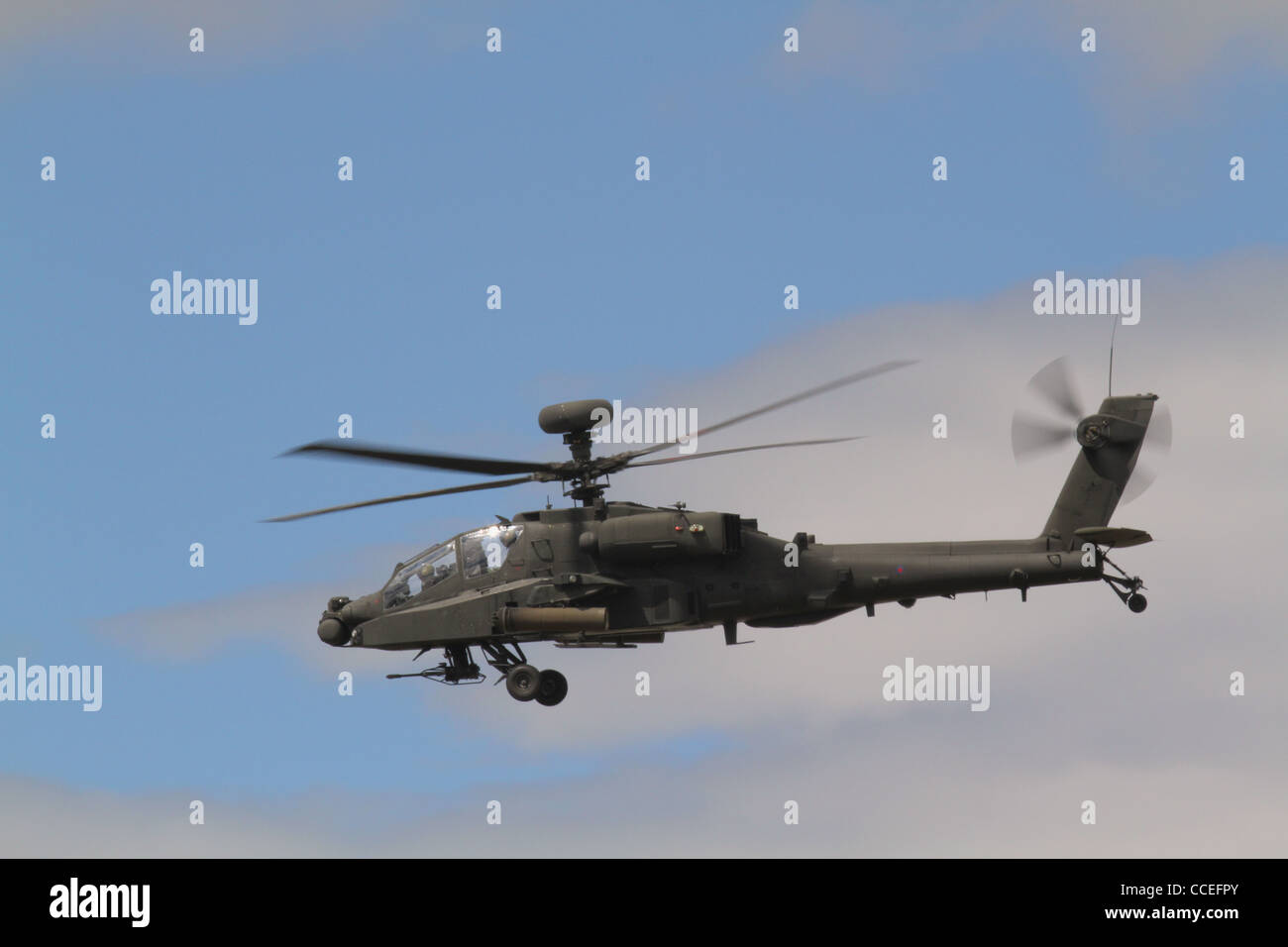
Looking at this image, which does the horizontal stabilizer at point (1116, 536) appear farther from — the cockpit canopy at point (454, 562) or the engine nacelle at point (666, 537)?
the cockpit canopy at point (454, 562)

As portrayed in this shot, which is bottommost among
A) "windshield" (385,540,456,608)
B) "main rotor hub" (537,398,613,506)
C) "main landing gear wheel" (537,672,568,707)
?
"main landing gear wheel" (537,672,568,707)

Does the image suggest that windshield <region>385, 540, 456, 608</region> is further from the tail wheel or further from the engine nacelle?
the engine nacelle

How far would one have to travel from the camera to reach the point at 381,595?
5238 centimetres

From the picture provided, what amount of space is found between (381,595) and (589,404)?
6809 mm

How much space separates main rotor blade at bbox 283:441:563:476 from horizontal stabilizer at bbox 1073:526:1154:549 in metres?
11.5

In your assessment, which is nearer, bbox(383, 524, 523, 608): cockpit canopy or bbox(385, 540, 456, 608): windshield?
bbox(383, 524, 523, 608): cockpit canopy

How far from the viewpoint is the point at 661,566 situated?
166 feet

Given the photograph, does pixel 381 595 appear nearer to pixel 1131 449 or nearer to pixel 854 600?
pixel 854 600

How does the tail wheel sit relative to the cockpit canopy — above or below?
below

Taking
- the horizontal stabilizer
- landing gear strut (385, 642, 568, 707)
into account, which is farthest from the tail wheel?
the horizontal stabilizer

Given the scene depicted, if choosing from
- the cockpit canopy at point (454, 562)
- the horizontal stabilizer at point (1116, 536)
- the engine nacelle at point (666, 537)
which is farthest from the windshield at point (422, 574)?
the horizontal stabilizer at point (1116, 536)

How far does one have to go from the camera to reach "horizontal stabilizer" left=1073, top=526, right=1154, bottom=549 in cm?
4828

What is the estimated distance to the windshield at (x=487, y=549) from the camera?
169 feet

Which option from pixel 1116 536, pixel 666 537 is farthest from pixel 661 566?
pixel 1116 536
